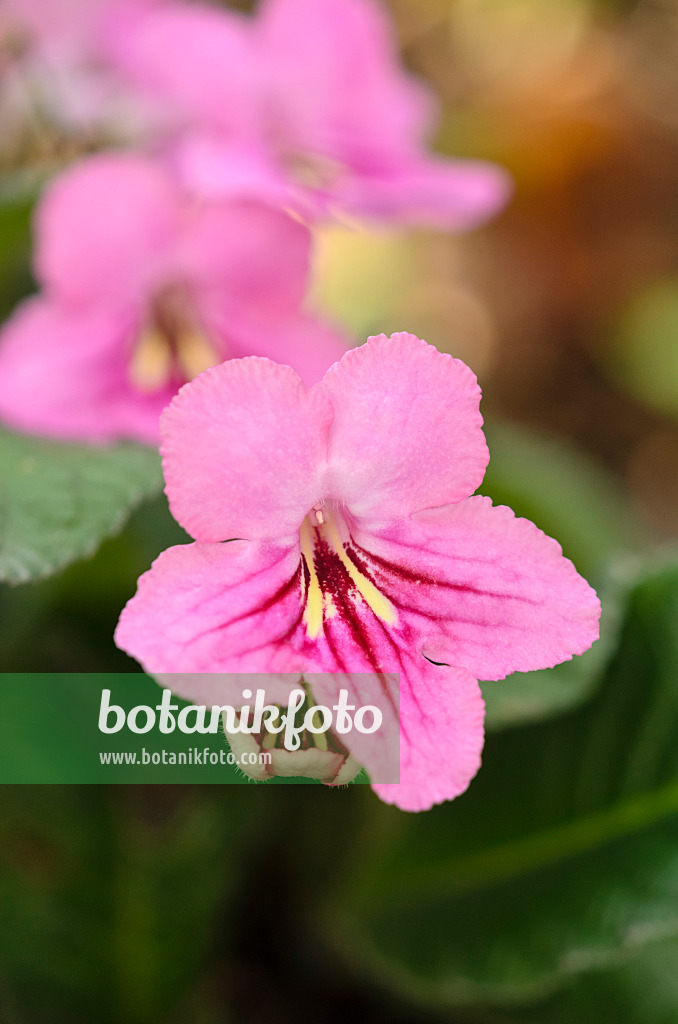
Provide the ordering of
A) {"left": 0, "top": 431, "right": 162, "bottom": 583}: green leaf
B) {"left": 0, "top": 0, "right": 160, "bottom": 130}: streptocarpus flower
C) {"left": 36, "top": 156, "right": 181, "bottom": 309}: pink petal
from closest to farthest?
{"left": 0, "top": 431, "right": 162, "bottom": 583}: green leaf < {"left": 36, "top": 156, "right": 181, "bottom": 309}: pink petal < {"left": 0, "top": 0, "right": 160, "bottom": 130}: streptocarpus flower

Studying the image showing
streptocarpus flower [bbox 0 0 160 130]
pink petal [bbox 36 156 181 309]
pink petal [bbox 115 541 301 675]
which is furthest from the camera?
streptocarpus flower [bbox 0 0 160 130]

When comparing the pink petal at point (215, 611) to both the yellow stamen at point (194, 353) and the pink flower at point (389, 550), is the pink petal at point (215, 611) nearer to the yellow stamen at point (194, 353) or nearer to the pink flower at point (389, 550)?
the pink flower at point (389, 550)

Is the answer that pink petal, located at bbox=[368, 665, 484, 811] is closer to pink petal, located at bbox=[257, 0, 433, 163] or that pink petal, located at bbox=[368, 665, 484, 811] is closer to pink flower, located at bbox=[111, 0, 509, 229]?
pink flower, located at bbox=[111, 0, 509, 229]

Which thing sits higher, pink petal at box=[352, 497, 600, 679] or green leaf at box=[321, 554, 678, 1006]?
pink petal at box=[352, 497, 600, 679]

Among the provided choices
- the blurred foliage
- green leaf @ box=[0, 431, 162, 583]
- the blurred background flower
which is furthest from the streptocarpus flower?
the blurred foliage

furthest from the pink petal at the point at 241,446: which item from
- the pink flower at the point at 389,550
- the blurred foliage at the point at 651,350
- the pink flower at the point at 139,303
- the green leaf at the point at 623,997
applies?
the blurred foliage at the point at 651,350

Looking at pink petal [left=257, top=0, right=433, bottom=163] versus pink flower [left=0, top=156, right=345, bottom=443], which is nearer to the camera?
pink flower [left=0, top=156, right=345, bottom=443]

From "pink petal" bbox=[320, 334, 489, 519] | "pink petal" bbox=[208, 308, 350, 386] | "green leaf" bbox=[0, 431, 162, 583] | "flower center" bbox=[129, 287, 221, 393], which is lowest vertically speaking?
"green leaf" bbox=[0, 431, 162, 583]
